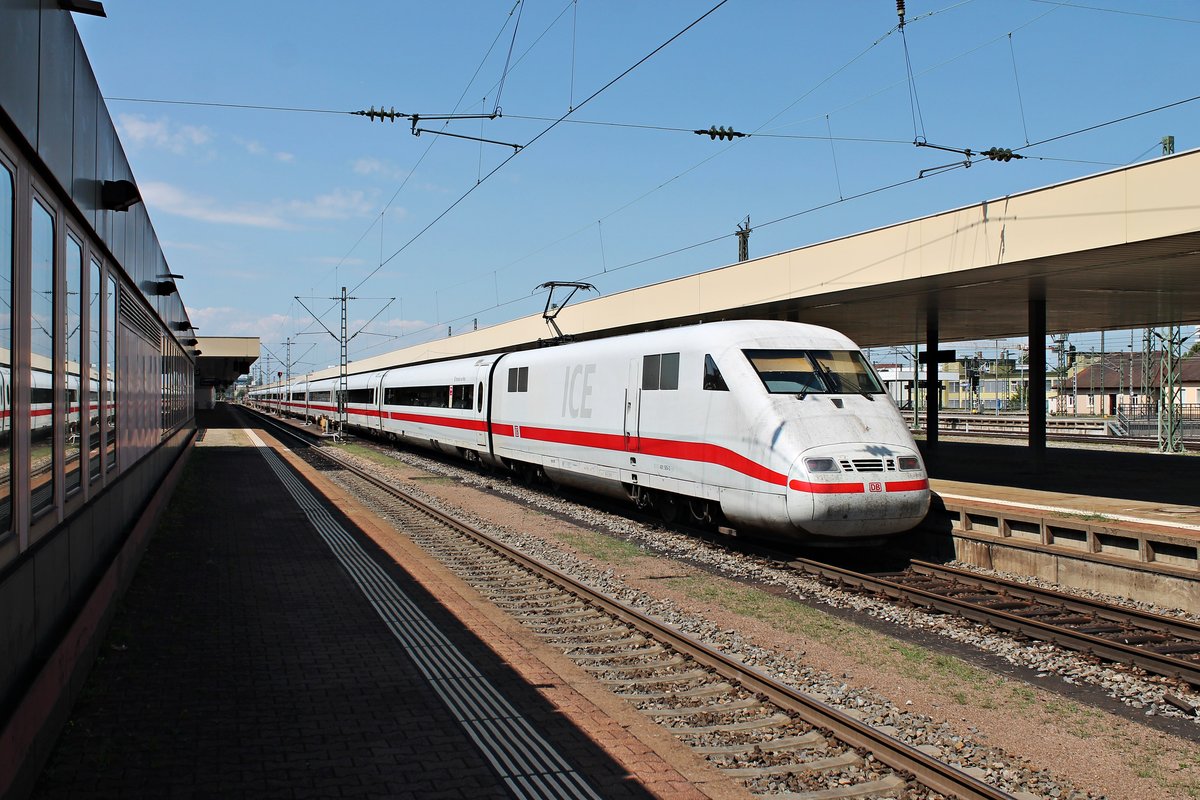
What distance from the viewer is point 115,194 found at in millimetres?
7949

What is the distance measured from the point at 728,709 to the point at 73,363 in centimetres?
519

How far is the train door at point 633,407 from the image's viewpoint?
14.5 meters

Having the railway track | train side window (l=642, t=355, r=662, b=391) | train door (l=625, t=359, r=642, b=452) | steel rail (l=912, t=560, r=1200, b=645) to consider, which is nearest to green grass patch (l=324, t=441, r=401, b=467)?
train door (l=625, t=359, r=642, b=452)

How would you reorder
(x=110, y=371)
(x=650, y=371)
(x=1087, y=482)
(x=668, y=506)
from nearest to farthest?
(x=110, y=371) → (x=650, y=371) → (x=668, y=506) → (x=1087, y=482)

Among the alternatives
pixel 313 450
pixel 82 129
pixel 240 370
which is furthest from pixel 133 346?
pixel 240 370

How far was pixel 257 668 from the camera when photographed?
6.99m

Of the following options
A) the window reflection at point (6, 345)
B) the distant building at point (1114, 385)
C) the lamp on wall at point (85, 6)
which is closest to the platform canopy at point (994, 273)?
the lamp on wall at point (85, 6)

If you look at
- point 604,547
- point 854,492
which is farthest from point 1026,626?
point 604,547

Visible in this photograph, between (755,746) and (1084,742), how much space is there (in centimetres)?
219

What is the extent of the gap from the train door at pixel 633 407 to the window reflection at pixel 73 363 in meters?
8.89

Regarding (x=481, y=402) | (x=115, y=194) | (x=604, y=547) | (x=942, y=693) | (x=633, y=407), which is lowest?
(x=942, y=693)

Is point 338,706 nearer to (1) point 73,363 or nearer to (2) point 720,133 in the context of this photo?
(1) point 73,363

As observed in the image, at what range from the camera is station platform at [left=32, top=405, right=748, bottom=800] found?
4.95 meters

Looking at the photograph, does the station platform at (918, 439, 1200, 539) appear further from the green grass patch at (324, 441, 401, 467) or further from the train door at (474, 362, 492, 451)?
the green grass patch at (324, 441, 401, 467)
